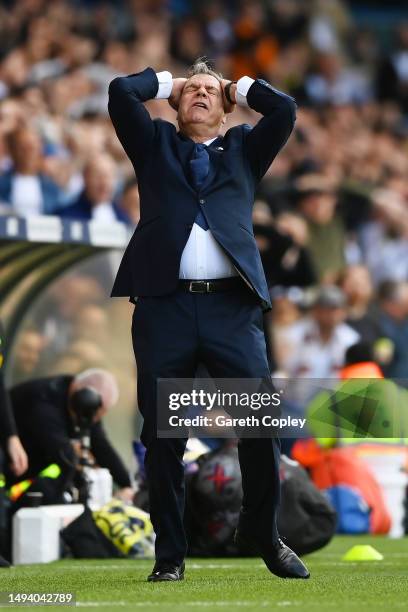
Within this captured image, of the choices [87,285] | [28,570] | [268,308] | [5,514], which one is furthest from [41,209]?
[268,308]

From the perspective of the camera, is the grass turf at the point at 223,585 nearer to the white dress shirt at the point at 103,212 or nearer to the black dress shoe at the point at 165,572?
the black dress shoe at the point at 165,572

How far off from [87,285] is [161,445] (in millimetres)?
4794

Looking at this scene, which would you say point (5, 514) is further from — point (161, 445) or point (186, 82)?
point (186, 82)

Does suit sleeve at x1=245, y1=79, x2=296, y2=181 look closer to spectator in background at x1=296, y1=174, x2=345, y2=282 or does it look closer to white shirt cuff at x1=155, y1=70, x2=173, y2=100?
white shirt cuff at x1=155, y1=70, x2=173, y2=100

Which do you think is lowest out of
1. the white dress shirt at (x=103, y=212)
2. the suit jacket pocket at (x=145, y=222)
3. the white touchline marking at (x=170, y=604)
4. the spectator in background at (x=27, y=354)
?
the white touchline marking at (x=170, y=604)

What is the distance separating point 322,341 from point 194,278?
777 cm

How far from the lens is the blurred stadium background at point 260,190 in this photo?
1077 cm

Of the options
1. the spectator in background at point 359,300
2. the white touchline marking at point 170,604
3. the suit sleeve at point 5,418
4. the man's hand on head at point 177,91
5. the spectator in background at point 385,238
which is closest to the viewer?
the white touchline marking at point 170,604

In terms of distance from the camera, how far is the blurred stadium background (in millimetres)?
10773

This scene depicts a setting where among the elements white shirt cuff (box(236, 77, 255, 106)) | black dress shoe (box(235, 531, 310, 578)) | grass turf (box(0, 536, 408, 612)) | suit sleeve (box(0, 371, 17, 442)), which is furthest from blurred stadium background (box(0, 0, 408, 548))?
black dress shoe (box(235, 531, 310, 578))

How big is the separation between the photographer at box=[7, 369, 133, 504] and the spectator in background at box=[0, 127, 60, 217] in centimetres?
339

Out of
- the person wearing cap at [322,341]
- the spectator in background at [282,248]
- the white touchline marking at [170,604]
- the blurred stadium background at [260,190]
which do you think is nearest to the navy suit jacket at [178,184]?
the white touchline marking at [170,604]

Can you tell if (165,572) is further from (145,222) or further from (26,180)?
(26,180)

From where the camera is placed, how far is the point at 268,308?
253 inches
